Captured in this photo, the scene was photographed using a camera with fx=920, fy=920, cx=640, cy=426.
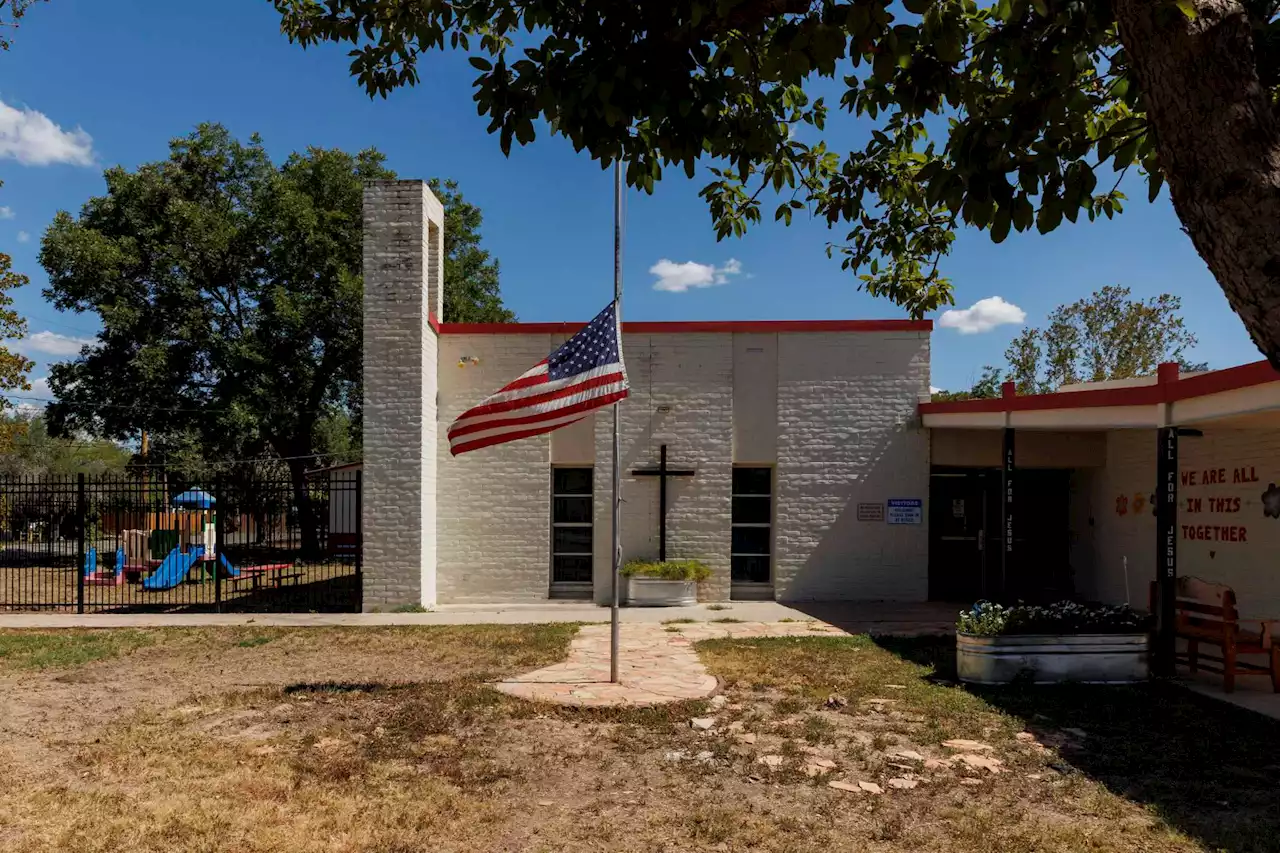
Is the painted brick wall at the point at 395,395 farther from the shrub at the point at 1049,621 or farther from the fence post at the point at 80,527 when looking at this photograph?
the shrub at the point at 1049,621

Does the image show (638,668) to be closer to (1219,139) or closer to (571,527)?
(571,527)

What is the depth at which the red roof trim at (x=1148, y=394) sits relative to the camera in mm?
7363

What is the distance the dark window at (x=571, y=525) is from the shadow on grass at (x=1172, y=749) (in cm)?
720

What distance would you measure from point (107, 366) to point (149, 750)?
19787mm

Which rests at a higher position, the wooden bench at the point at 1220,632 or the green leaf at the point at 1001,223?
the green leaf at the point at 1001,223

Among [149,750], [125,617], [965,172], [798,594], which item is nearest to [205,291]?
[125,617]

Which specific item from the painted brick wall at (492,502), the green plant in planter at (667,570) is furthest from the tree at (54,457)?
the green plant in planter at (667,570)

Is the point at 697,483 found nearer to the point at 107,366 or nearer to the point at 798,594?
the point at 798,594

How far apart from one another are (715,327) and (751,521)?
3.27 metres

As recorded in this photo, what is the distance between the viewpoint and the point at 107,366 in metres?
23.2

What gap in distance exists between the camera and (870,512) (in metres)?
14.9

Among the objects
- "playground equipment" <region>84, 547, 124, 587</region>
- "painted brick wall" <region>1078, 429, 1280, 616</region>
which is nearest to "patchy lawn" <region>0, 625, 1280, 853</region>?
"painted brick wall" <region>1078, 429, 1280, 616</region>

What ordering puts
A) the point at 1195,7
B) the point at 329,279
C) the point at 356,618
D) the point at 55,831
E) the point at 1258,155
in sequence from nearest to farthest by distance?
the point at 1258,155, the point at 1195,7, the point at 55,831, the point at 356,618, the point at 329,279

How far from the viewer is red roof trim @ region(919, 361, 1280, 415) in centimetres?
736
